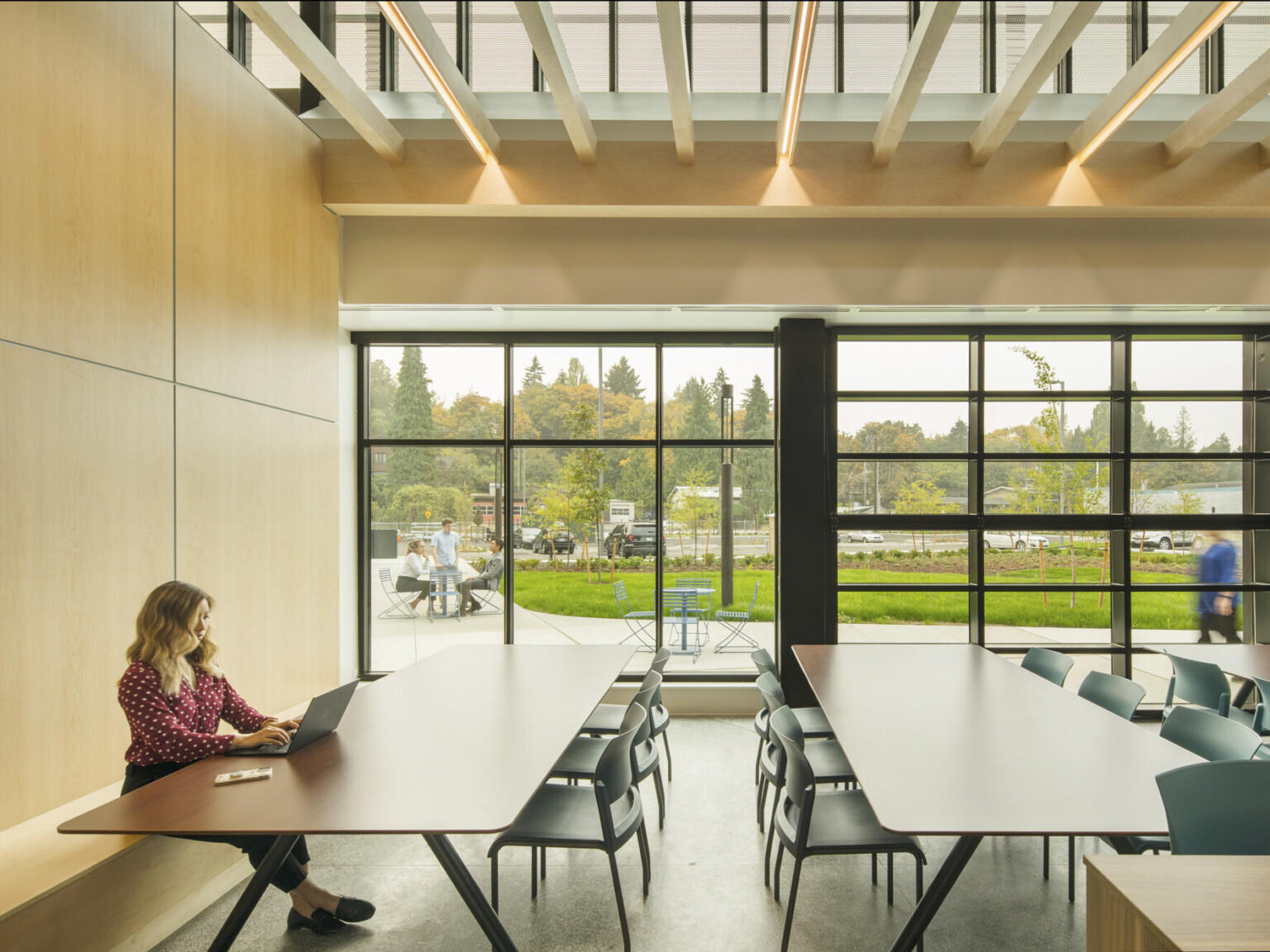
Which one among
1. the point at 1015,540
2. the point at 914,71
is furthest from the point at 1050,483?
the point at 914,71

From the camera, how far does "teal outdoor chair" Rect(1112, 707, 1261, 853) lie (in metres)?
2.89

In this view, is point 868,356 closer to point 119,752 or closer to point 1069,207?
point 1069,207

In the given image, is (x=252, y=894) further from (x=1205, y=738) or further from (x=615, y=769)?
(x=1205, y=738)

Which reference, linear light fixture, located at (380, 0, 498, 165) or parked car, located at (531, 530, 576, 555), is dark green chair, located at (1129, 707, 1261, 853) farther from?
linear light fixture, located at (380, 0, 498, 165)

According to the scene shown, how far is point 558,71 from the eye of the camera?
3.75 meters

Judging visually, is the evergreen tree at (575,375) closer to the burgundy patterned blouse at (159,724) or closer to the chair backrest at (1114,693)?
the burgundy patterned blouse at (159,724)

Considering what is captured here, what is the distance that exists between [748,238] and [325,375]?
10.9ft

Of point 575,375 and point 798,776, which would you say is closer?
point 798,776

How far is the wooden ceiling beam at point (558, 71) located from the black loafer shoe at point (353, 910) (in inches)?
159

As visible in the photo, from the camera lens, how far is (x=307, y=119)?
16.3 feet

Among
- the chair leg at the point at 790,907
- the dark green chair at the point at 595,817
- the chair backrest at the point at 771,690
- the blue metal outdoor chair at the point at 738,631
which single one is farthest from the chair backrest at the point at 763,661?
the blue metal outdoor chair at the point at 738,631

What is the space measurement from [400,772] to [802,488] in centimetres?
425

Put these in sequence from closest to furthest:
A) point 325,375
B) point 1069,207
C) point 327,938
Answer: point 327,938, point 1069,207, point 325,375

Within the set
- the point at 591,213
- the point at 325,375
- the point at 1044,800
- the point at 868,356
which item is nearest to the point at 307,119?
the point at 325,375
